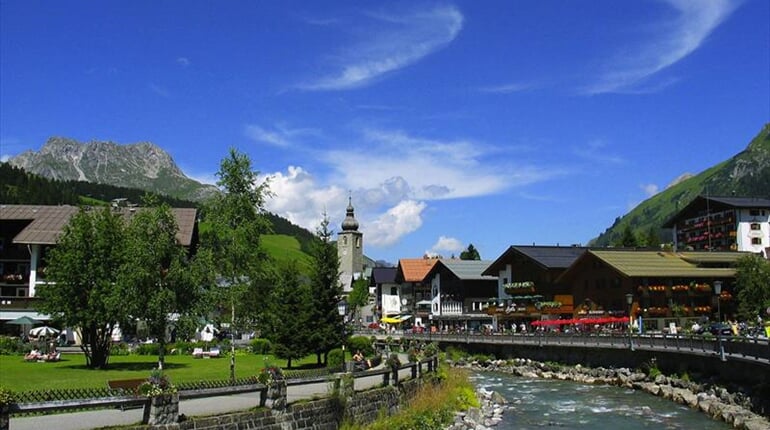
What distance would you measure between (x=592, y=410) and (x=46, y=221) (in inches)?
2491

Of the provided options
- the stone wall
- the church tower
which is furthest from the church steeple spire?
the stone wall

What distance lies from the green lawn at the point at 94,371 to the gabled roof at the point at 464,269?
54.1m

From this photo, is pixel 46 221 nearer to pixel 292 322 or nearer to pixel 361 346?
pixel 361 346

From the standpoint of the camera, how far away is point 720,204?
98.7 m

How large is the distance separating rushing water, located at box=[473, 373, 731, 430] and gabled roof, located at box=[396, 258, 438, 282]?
66.8 m

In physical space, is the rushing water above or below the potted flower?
below

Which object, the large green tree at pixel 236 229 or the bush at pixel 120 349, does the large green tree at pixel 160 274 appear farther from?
the bush at pixel 120 349

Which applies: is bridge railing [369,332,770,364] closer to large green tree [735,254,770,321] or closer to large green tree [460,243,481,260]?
large green tree [735,254,770,321]

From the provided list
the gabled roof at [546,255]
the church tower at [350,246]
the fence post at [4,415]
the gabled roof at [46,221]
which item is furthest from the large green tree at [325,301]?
the church tower at [350,246]

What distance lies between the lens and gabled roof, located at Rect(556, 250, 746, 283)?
6931cm

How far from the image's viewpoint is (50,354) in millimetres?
45625

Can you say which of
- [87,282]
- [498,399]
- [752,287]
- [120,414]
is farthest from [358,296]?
[120,414]

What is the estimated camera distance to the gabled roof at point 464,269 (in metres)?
102

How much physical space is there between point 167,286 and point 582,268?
179ft
